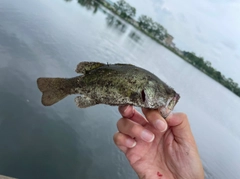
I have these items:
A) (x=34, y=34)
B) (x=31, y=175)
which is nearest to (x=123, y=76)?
(x=31, y=175)

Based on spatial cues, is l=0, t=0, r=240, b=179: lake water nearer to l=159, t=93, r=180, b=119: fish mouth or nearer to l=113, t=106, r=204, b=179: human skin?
l=113, t=106, r=204, b=179: human skin

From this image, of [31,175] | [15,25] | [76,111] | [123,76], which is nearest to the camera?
[123,76]

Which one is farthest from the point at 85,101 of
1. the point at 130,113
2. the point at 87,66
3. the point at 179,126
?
the point at 179,126

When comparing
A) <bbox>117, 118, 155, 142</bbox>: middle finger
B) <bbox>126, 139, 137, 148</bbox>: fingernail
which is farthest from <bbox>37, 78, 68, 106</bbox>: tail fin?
<bbox>126, 139, 137, 148</bbox>: fingernail

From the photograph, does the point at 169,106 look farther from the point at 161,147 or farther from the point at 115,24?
the point at 115,24

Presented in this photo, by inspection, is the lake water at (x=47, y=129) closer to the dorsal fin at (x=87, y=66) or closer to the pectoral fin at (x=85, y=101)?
the pectoral fin at (x=85, y=101)

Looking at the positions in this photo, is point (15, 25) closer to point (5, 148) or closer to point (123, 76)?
point (5, 148)
